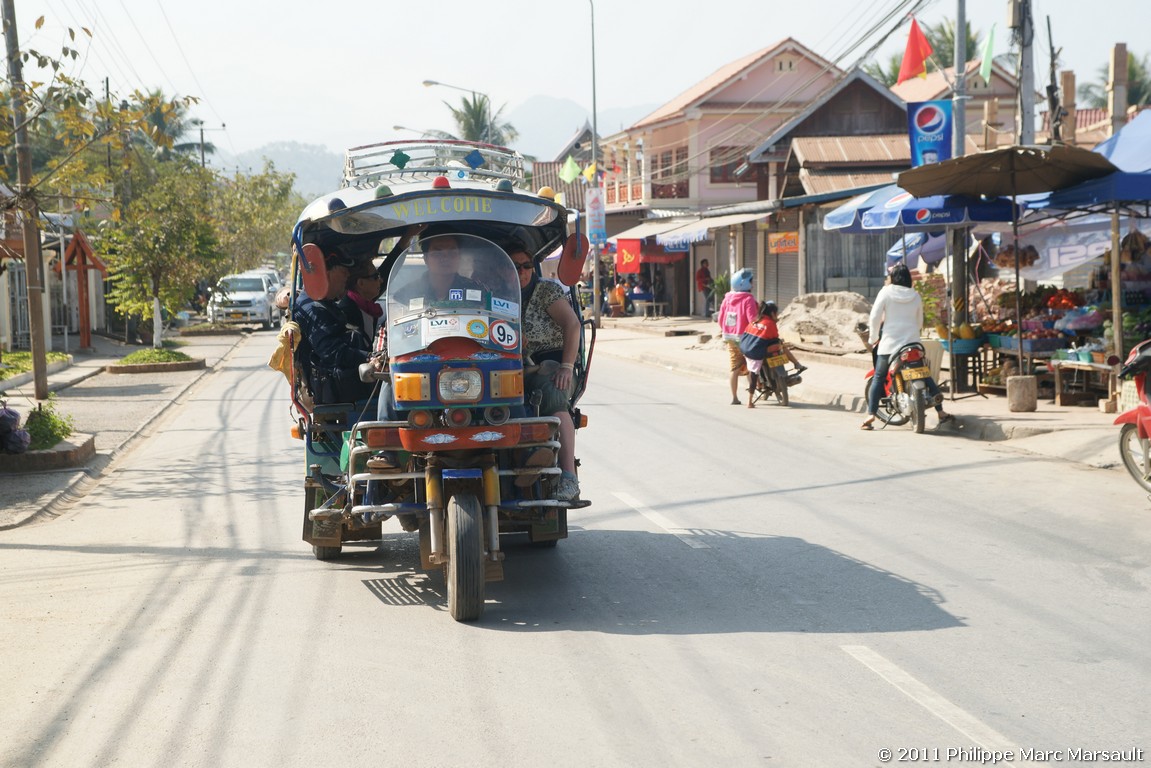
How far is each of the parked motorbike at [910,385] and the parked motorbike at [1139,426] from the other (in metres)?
4.00

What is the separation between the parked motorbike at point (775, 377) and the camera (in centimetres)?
1656

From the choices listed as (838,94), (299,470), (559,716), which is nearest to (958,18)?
(299,470)

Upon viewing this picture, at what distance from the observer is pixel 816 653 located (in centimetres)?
563

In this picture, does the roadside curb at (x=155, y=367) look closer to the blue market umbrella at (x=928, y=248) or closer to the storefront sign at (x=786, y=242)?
the storefront sign at (x=786, y=242)

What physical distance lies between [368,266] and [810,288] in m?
24.0

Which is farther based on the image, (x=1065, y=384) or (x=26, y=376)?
(x=26, y=376)

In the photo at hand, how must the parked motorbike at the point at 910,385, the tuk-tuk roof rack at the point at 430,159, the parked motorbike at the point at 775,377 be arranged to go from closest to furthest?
1. the tuk-tuk roof rack at the point at 430,159
2. the parked motorbike at the point at 910,385
3. the parked motorbike at the point at 775,377

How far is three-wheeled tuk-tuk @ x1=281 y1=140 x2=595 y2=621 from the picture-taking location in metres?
6.30

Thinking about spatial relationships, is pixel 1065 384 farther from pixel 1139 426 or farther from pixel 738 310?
pixel 1139 426

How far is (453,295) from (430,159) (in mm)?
2624

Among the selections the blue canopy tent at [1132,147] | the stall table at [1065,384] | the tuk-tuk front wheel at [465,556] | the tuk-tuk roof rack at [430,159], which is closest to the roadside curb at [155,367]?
the tuk-tuk roof rack at [430,159]

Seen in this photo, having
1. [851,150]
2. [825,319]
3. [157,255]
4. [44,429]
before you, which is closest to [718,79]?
[851,150]

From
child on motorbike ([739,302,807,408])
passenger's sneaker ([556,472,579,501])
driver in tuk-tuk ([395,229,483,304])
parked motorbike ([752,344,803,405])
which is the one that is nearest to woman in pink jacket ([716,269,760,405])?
child on motorbike ([739,302,807,408])

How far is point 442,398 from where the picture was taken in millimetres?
Result: 6277
